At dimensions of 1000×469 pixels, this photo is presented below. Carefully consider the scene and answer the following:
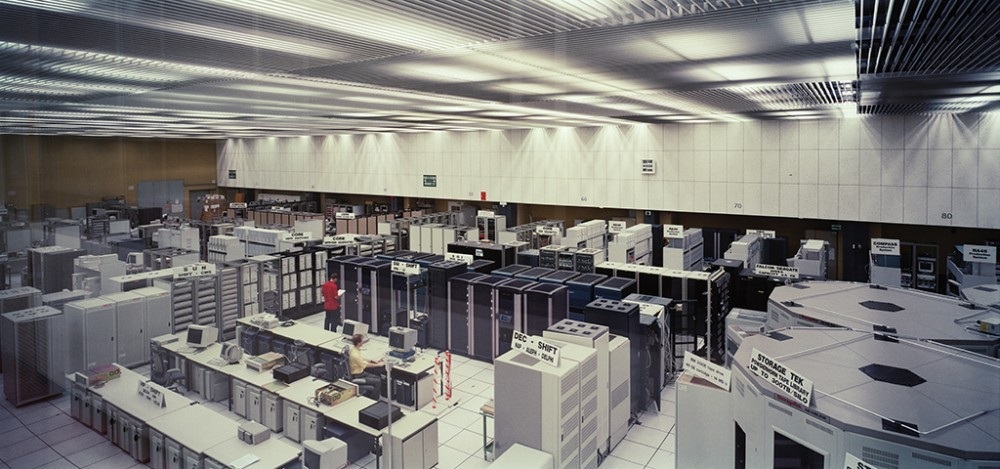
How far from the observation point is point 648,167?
1254cm

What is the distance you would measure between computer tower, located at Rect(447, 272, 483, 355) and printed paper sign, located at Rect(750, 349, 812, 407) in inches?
179

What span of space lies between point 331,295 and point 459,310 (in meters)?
2.23

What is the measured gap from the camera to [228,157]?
20469 mm

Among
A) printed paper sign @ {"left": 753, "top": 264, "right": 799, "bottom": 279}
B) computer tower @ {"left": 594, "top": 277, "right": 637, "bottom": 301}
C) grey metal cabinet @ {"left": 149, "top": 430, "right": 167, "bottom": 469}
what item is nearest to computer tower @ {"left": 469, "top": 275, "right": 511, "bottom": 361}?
computer tower @ {"left": 594, "top": 277, "right": 637, "bottom": 301}

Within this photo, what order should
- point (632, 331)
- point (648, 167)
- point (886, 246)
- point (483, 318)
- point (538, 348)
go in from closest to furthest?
point (538, 348)
point (632, 331)
point (483, 318)
point (886, 246)
point (648, 167)

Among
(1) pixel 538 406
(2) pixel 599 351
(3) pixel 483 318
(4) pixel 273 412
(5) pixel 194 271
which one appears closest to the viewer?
(1) pixel 538 406

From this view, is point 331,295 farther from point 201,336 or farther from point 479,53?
point 479,53

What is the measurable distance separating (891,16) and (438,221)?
11.6 meters

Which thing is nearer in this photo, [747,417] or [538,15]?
[747,417]

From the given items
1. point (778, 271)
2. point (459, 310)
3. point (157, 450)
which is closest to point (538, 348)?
point (157, 450)

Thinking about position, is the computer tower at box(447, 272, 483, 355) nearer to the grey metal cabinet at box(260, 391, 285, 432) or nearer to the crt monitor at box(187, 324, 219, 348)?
the grey metal cabinet at box(260, 391, 285, 432)

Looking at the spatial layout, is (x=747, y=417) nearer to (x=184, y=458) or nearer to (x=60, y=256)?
(x=184, y=458)

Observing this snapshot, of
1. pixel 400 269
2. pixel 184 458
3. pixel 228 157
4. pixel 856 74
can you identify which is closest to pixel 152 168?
pixel 184 458

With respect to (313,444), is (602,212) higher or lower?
higher
